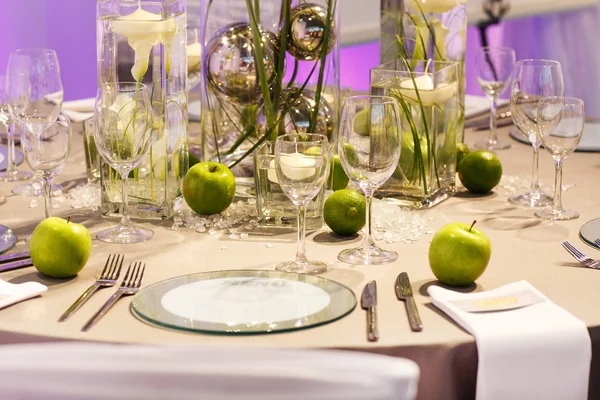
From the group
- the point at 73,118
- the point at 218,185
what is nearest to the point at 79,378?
the point at 218,185

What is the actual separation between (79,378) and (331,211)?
0.92m

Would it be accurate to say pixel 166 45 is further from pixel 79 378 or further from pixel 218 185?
pixel 79 378

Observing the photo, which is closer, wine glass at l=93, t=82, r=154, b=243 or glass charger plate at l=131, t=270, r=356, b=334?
glass charger plate at l=131, t=270, r=356, b=334

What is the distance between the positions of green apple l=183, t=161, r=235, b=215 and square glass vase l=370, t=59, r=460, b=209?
350 millimetres

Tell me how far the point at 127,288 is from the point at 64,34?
389 centimetres

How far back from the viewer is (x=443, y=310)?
3.96 feet

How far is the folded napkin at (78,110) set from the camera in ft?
8.25

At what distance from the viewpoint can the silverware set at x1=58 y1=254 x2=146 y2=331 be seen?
118cm

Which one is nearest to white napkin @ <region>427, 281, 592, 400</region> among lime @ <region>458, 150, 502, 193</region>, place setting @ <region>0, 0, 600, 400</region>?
place setting @ <region>0, 0, 600, 400</region>

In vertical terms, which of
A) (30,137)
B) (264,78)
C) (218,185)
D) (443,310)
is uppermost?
(264,78)

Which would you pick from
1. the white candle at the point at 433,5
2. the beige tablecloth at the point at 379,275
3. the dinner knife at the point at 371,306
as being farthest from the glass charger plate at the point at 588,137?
the dinner knife at the point at 371,306

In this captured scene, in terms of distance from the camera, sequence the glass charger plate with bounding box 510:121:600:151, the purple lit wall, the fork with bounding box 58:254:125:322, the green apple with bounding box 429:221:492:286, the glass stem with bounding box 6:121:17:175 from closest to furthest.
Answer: the fork with bounding box 58:254:125:322
the green apple with bounding box 429:221:492:286
the glass stem with bounding box 6:121:17:175
the glass charger plate with bounding box 510:121:600:151
the purple lit wall

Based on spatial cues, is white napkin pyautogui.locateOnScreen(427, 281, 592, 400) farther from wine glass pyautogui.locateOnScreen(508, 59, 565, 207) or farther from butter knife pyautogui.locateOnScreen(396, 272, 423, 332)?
wine glass pyautogui.locateOnScreen(508, 59, 565, 207)

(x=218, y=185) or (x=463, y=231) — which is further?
(x=218, y=185)
